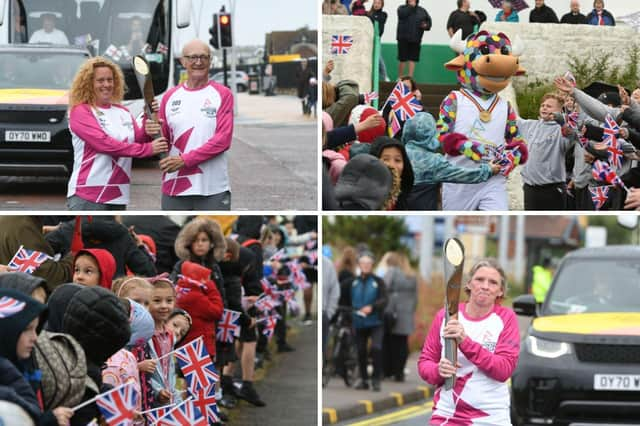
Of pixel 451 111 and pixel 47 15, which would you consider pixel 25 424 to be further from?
pixel 47 15

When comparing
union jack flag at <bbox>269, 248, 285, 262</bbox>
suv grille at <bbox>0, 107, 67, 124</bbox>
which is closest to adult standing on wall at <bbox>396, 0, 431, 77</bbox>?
union jack flag at <bbox>269, 248, 285, 262</bbox>

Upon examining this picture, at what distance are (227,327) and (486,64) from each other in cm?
325

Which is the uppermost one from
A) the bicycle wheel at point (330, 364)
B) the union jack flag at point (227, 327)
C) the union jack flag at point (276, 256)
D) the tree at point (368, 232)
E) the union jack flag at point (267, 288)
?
the union jack flag at point (227, 327)

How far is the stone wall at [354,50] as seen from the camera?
1969 centimetres

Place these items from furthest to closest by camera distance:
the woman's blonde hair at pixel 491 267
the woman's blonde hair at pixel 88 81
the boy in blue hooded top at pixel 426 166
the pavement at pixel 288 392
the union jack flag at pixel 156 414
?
1. the pavement at pixel 288 392
2. the woman's blonde hair at pixel 88 81
3. the boy in blue hooded top at pixel 426 166
4. the woman's blonde hair at pixel 491 267
5. the union jack flag at pixel 156 414

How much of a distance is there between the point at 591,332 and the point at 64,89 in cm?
971

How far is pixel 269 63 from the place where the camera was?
214ft

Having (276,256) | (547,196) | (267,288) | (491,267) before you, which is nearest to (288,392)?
(267,288)

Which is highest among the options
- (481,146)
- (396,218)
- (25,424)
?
(481,146)

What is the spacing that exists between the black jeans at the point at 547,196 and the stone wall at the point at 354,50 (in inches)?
260

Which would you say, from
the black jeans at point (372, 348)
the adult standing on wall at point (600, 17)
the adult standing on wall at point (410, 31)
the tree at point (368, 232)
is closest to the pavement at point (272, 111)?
the tree at point (368, 232)

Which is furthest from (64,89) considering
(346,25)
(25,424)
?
(25,424)

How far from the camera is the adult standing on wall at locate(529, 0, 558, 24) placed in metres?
24.1

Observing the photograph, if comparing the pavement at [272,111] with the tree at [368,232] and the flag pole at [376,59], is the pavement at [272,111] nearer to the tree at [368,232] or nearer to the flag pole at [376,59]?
the tree at [368,232]
